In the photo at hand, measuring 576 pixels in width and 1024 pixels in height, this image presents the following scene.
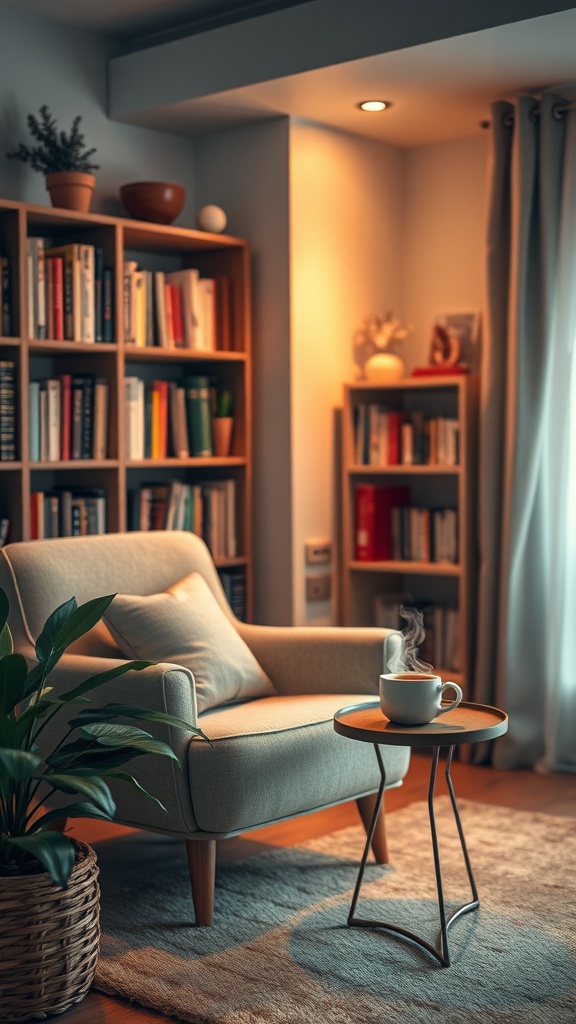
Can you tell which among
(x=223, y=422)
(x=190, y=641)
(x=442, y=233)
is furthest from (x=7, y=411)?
(x=442, y=233)

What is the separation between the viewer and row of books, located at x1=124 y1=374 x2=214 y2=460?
4.30m

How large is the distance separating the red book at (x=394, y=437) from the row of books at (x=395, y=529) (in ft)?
0.40

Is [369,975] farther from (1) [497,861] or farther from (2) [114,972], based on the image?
(1) [497,861]

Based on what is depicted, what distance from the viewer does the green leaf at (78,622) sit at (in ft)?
8.40

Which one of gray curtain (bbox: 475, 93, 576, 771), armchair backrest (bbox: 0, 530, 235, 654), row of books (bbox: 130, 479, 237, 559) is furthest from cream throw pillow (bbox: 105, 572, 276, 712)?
gray curtain (bbox: 475, 93, 576, 771)

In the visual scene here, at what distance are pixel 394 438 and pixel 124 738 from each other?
2510 millimetres

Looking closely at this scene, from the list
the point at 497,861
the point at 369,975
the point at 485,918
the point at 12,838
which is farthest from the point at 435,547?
the point at 12,838

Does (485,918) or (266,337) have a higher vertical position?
(266,337)

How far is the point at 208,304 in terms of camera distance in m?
4.59

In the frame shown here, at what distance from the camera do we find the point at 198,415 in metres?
4.56

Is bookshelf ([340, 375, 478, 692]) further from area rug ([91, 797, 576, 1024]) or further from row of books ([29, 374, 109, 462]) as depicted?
area rug ([91, 797, 576, 1024])

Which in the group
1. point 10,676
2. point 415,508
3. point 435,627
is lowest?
point 435,627

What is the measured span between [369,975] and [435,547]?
2.30 metres

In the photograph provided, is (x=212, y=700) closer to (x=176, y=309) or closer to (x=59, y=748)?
(x=59, y=748)
